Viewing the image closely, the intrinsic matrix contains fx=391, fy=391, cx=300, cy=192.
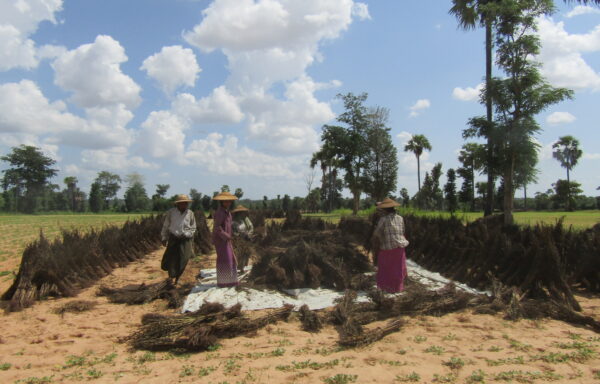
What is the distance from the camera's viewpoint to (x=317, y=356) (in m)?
3.47

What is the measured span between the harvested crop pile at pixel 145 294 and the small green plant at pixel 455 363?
11.2 feet

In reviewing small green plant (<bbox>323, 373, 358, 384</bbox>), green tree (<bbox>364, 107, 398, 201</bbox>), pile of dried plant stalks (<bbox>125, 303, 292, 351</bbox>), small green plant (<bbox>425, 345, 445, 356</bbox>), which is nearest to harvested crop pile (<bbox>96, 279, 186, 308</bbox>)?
pile of dried plant stalks (<bbox>125, 303, 292, 351</bbox>)

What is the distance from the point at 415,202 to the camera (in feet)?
141

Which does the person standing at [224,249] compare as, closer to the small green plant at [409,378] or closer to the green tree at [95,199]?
the small green plant at [409,378]

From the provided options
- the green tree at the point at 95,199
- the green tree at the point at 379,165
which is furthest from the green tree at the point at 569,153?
the green tree at the point at 95,199

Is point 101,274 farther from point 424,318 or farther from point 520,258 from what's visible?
point 520,258

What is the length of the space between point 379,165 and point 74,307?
2602cm

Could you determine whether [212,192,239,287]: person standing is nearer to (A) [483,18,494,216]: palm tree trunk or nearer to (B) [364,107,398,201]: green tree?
(A) [483,18,494,216]: palm tree trunk

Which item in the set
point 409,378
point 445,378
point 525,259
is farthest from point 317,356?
point 525,259

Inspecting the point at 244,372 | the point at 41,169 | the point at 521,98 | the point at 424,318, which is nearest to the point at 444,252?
the point at 424,318

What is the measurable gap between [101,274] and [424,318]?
5606mm

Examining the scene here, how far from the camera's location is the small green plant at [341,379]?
2.94 m

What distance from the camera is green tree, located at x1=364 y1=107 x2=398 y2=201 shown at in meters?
29.0

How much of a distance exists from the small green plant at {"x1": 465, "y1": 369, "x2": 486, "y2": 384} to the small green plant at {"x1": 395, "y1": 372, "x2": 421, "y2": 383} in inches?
14.2
